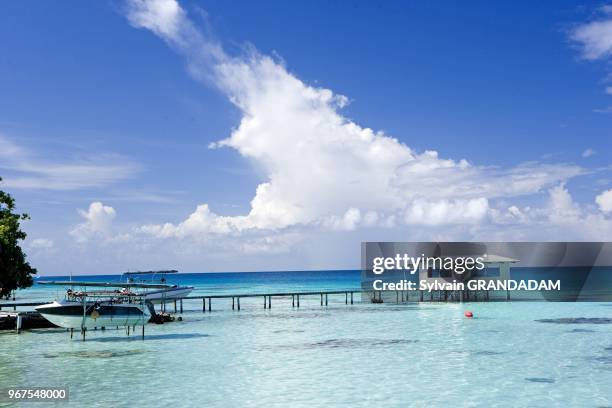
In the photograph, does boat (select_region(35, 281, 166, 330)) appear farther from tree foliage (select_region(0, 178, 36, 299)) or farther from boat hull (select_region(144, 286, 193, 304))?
boat hull (select_region(144, 286, 193, 304))

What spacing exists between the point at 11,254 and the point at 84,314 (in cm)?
743

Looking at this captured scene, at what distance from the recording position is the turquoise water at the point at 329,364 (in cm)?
2105

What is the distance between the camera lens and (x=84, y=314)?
3825cm

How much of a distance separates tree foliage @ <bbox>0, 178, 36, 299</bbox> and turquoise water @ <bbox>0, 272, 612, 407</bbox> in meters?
3.60

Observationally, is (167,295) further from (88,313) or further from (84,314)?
(84,314)

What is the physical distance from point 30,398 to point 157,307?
5367 cm

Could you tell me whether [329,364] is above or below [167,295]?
below

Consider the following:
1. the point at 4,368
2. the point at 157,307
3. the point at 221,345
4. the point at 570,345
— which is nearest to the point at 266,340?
the point at 221,345

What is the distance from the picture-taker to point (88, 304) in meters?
39.0

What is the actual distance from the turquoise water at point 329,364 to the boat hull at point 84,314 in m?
0.98

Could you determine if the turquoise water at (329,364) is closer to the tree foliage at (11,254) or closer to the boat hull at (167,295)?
the tree foliage at (11,254)

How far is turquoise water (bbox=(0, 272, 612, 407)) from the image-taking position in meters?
21.0

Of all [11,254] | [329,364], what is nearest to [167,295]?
[11,254]

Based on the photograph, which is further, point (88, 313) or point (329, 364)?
point (88, 313)
